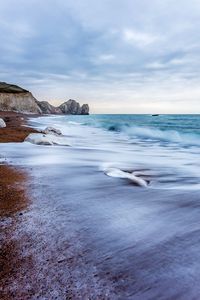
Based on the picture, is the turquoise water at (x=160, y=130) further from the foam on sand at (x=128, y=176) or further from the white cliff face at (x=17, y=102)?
the white cliff face at (x=17, y=102)

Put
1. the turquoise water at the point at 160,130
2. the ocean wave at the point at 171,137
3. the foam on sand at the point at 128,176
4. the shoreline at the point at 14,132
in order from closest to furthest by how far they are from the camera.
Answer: the foam on sand at the point at 128,176 → the shoreline at the point at 14,132 → the ocean wave at the point at 171,137 → the turquoise water at the point at 160,130

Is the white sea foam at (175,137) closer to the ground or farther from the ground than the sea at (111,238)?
closer to the ground

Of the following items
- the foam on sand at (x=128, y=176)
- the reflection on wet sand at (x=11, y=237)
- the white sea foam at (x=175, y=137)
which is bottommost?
the white sea foam at (x=175, y=137)

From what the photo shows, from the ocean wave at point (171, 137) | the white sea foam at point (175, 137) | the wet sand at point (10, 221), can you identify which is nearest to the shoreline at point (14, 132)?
the wet sand at point (10, 221)

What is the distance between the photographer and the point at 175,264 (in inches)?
105

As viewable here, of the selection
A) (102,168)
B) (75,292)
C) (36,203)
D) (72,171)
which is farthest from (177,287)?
(102,168)

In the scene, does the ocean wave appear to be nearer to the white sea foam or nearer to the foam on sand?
the white sea foam

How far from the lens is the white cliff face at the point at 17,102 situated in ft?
276

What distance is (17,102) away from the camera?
88.6 m

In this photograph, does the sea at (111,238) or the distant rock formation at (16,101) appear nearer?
the sea at (111,238)

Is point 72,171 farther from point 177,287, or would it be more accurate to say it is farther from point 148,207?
point 177,287

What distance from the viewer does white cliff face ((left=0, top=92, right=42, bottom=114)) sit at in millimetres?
84250

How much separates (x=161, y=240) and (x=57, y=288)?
4.08ft

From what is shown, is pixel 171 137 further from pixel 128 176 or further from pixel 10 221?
pixel 10 221
